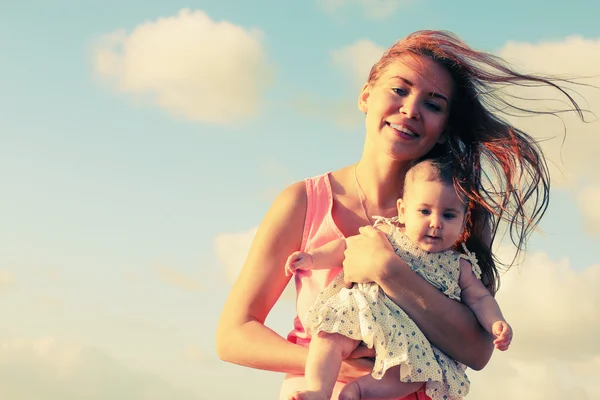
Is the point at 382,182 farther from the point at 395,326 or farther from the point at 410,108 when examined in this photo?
the point at 395,326

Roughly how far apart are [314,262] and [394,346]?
69cm

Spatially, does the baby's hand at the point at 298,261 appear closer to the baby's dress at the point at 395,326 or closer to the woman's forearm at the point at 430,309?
the baby's dress at the point at 395,326

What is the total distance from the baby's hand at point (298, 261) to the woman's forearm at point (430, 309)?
44 cm

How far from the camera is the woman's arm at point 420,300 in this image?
4.78 meters

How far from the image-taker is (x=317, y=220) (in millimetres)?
5258

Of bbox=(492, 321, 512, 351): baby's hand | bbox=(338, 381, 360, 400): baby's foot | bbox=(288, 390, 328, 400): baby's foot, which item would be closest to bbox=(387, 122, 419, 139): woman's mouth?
bbox=(492, 321, 512, 351): baby's hand

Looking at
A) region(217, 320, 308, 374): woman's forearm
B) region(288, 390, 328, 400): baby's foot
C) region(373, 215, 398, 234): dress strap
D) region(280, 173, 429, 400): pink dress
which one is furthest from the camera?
region(373, 215, 398, 234): dress strap

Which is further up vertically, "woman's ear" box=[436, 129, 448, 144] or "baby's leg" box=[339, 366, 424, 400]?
"woman's ear" box=[436, 129, 448, 144]

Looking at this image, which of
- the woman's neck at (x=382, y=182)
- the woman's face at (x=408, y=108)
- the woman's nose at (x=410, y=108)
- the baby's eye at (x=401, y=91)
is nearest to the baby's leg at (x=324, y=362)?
the woman's neck at (x=382, y=182)

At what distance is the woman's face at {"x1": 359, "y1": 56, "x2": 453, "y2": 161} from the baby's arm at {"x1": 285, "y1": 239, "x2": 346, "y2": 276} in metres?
0.68

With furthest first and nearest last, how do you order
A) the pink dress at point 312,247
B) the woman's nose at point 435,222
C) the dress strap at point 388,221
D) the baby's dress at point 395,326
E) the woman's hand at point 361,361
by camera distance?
the dress strap at point 388,221
the pink dress at point 312,247
the woman's nose at point 435,222
the woman's hand at point 361,361
the baby's dress at point 395,326

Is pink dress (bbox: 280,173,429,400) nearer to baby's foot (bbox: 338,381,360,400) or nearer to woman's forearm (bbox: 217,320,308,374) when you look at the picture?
woman's forearm (bbox: 217,320,308,374)

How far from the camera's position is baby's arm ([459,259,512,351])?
15.6 ft

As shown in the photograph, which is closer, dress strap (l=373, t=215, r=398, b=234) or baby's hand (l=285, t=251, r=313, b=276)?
baby's hand (l=285, t=251, r=313, b=276)
